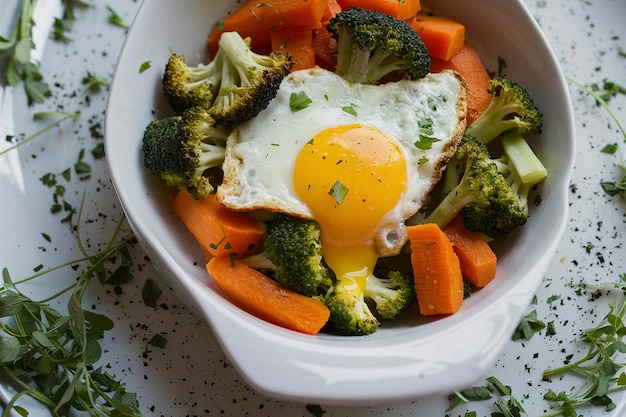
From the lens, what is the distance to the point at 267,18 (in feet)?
9.64

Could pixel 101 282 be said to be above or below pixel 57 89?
below

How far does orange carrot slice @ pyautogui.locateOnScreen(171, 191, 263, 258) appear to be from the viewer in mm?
2672

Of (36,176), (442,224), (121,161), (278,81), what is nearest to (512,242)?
(442,224)

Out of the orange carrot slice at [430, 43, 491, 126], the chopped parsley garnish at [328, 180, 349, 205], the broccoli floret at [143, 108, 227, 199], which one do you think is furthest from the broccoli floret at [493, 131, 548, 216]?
the broccoli floret at [143, 108, 227, 199]

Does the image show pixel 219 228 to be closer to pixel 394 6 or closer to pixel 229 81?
pixel 229 81

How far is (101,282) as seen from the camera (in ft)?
9.84

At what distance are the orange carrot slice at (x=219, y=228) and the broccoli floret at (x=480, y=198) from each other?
0.72 meters

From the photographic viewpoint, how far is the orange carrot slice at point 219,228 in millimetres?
2672

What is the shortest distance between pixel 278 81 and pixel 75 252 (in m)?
1.20

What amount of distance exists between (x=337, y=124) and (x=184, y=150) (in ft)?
2.04

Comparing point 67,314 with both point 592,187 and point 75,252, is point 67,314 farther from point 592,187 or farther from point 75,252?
point 592,187

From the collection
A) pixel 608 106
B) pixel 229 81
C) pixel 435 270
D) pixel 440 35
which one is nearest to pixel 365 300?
pixel 435 270

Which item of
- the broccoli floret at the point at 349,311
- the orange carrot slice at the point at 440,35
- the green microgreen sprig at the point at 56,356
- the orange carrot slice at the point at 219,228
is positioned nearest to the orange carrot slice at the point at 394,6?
the orange carrot slice at the point at 440,35

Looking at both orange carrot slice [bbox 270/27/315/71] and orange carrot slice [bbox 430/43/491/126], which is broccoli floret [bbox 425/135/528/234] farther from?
orange carrot slice [bbox 270/27/315/71]
